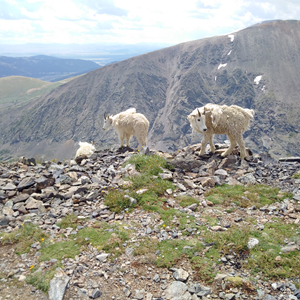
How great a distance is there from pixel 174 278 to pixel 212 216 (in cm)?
316

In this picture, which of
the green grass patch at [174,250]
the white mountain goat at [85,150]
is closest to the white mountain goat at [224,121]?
the green grass patch at [174,250]

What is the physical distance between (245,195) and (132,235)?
5307 millimetres

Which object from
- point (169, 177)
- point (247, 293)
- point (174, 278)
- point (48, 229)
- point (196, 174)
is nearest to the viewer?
point (247, 293)

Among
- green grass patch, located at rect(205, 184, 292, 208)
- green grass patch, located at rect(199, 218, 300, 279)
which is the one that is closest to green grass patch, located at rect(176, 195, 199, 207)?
green grass patch, located at rect(205, 184, 292, 208)

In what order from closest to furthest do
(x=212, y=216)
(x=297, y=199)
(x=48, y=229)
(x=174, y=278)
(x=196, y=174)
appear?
(x=174, y=278), (x=48, y=229), (x=212, y=216), (x=297, y=199), (x=196, y=174)

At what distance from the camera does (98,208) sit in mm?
9281

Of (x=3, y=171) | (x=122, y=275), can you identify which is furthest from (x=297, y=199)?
(x=3, y=171)

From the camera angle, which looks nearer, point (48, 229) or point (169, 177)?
point (48, 229)

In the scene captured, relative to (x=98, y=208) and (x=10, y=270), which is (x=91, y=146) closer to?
(x=98, y=208)

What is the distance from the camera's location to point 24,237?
7434 millimetres

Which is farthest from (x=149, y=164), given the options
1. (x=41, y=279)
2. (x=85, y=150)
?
(x=85, y=150)

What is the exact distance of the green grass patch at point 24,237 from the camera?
7.10 meters

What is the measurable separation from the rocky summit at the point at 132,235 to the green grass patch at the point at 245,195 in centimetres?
12

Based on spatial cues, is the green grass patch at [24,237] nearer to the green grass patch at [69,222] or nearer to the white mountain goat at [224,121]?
the green grass patch at [69,222]
